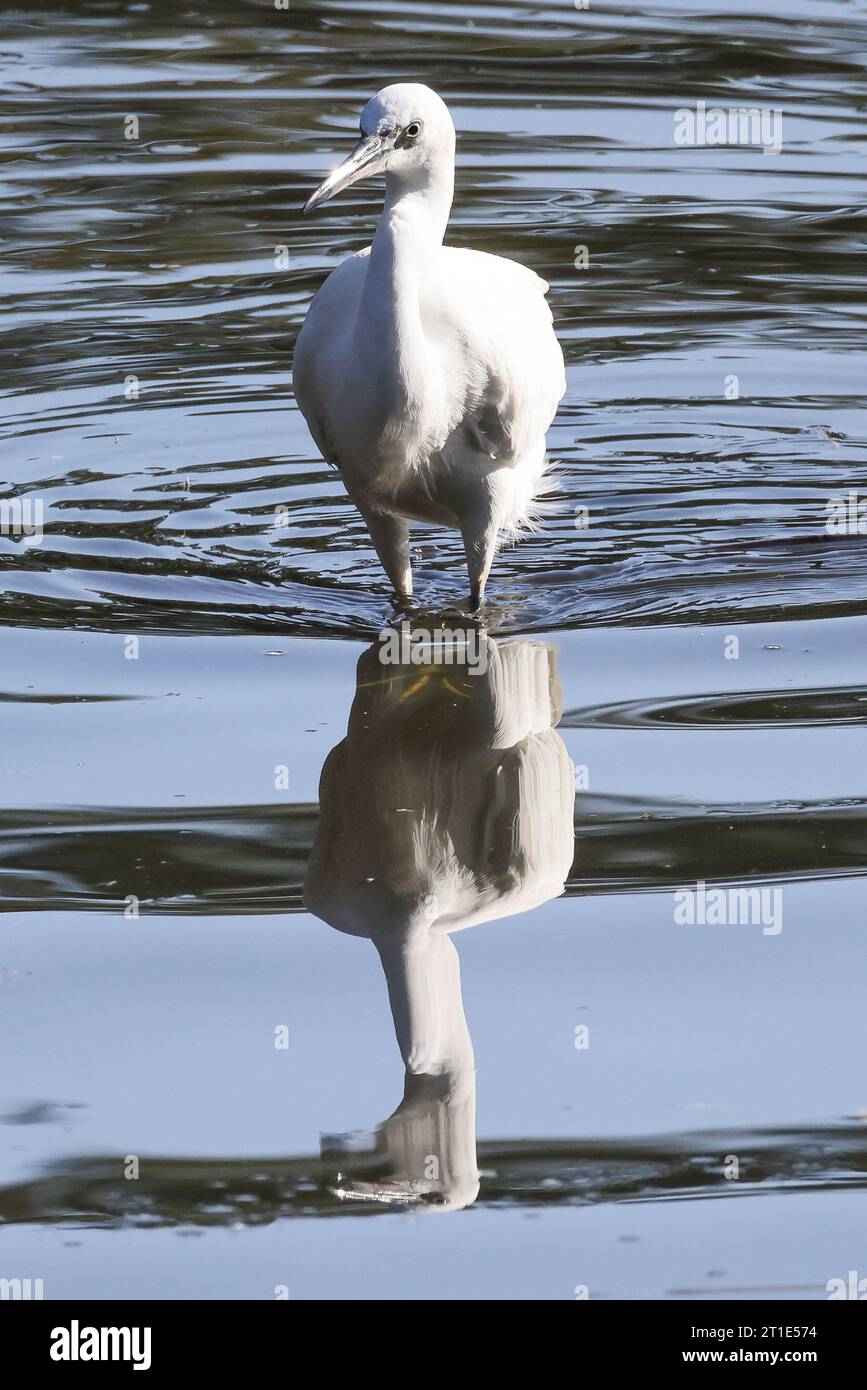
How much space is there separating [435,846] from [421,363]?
153 cm

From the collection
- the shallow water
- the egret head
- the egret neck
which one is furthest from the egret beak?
the shallow water

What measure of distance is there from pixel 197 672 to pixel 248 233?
574cm

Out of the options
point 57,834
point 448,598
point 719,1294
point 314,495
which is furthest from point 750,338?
point 719,1294

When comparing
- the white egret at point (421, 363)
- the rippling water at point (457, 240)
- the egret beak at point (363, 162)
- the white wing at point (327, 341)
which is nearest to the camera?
the egret beak at point (363, 162)

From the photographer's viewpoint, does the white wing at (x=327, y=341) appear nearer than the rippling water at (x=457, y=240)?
Yes

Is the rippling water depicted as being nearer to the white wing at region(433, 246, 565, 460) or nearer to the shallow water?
the shallow water

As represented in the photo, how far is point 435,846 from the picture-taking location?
486cm

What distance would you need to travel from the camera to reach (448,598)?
668 centimetres

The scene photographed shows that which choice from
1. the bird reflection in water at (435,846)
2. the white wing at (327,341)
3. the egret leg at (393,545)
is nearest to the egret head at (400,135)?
the white wing at (327,341)

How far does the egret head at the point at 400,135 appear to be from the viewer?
541 centimetres

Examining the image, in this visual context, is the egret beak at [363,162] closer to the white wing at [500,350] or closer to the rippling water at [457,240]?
the white wing at [500,350]

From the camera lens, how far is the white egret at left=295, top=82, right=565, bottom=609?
5547 millimetres

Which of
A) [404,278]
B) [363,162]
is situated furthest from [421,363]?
[363,162]

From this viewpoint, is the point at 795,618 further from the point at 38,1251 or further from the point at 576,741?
the point at 38,1251
